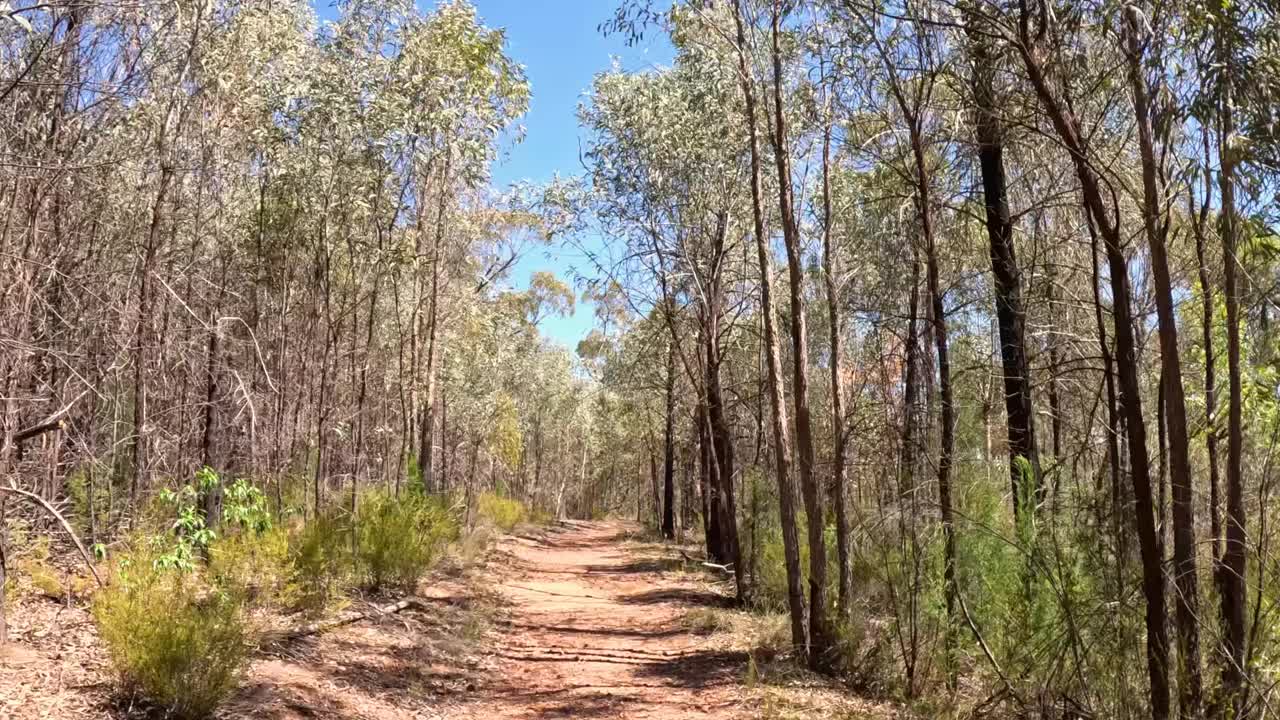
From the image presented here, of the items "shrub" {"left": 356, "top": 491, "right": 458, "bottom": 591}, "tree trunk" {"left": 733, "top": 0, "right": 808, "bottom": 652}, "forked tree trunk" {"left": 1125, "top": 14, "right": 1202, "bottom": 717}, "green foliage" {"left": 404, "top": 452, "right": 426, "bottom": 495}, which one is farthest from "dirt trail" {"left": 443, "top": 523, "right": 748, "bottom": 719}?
"forked tree trunk" {"left": 1125, "top": 14, "right": 1202, "bottom": 717}

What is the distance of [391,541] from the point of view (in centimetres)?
1135

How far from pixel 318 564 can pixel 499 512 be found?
17.2 meters

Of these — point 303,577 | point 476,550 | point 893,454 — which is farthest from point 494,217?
point 893,454

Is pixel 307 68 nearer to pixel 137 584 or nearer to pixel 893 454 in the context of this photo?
pixel 137 584

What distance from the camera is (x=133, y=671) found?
18.5 ft

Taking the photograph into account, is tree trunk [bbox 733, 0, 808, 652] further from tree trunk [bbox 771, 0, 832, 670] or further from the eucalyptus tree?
the eucalyptus tree

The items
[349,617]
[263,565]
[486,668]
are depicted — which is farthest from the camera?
[349,617]

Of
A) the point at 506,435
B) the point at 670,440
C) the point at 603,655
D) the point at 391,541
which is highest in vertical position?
the point at 506,435

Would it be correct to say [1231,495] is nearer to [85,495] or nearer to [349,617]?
[349,617]

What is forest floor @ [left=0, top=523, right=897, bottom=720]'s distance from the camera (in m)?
6.26

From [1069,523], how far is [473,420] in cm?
2331

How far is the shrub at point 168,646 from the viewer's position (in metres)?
5.54

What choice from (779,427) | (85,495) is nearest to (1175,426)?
(779,427)

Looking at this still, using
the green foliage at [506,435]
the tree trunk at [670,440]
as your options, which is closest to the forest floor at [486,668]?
the tree trunk at [670,440]
